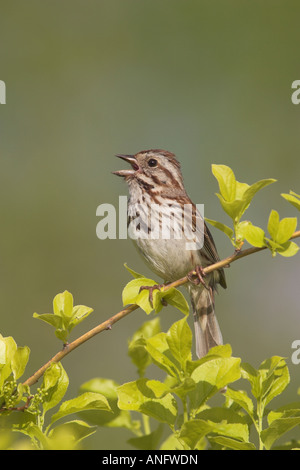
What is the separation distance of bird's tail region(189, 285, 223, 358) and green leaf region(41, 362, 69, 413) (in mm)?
1596

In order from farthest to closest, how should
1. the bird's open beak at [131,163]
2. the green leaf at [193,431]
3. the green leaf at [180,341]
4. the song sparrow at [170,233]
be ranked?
the bird's open beak at [131,163]
the song sparrow at [170,233]
the green leaf at [180,341]
the green leaf at [193,431]

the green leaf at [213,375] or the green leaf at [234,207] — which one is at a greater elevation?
the green leaf at [234,207]

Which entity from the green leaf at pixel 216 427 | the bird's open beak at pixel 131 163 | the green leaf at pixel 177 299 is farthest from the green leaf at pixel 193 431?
the bird's open beak at pixel 131 163

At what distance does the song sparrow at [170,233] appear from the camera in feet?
10.4

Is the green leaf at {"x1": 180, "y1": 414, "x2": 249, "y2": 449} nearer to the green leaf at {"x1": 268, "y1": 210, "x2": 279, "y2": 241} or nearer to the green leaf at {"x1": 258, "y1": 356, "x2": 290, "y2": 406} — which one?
the green leaf at {"x1": 258, "y1": 356, "x2": 290, "y2": 406}

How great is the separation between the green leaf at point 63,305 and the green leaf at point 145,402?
298mm

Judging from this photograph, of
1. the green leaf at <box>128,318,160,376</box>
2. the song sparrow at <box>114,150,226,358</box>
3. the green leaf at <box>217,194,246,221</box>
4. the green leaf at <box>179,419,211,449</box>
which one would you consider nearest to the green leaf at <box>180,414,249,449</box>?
the green leaf at <box>179,419,211,449</box>

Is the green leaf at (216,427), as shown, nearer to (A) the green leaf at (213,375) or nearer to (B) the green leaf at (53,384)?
(A) the green leaf at (213,375)

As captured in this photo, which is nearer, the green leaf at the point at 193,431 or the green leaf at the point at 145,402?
the green leaf at the point at 193,431


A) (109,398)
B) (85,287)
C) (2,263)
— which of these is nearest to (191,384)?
(109,398)

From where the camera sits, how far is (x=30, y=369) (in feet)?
15.1

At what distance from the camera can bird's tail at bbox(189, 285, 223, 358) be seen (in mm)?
3244

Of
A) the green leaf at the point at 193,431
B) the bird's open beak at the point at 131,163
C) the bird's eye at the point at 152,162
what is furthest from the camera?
the bird's eye at the point at 152,162

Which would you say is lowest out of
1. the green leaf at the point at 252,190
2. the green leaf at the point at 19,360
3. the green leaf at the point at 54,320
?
the green leaf at the point at 19,360
